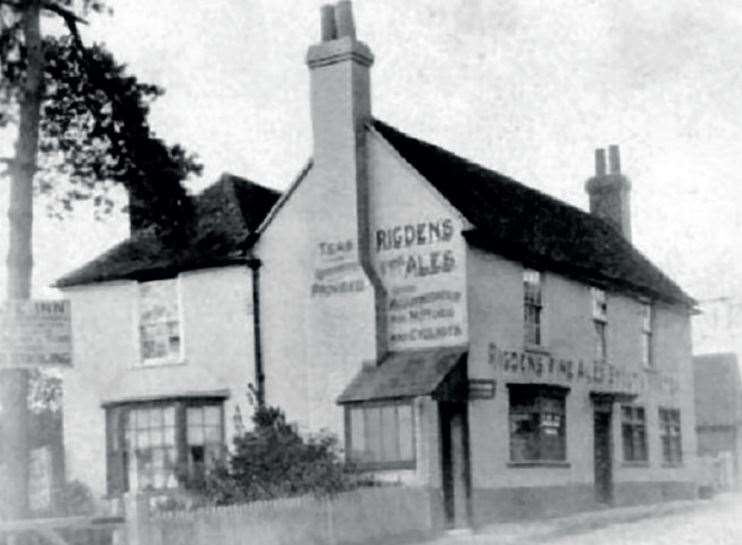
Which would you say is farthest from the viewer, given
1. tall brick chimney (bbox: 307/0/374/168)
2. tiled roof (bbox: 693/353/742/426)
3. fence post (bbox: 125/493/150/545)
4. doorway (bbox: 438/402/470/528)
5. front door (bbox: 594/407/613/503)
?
tiled roof (bbox: 693/353/742/426)

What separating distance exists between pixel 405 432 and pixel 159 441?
20.3ft

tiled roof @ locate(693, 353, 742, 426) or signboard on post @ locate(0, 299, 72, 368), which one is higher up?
signboard on post @ locate(0, 299, 72, 368)

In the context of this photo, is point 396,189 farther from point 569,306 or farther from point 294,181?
point 569,306

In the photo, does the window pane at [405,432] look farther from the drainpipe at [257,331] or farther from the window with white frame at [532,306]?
the window with white frame at [532,306]

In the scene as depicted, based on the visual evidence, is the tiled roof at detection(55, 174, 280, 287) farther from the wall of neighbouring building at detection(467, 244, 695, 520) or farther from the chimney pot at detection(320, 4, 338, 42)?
the wall of neighbouring building at detection(467, 244, 695, 520)

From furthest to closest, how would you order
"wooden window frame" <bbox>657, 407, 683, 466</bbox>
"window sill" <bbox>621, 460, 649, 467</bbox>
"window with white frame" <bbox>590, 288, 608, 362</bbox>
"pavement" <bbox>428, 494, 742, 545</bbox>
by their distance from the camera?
"wooden window frame" <bbox>657, 407, 683, 466</bbox>
"window sill" <bbox>621, 460, 649, 467</bbox>
"window with white frame" <bbox>590, 288, 608, 362</bbox>
"pavement" <bbox>428, 494, 742, 545</bbox>

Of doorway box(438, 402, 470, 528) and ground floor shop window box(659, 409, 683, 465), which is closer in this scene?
doorway box(438, 402, 470, 528)

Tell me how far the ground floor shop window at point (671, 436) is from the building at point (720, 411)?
776 inches

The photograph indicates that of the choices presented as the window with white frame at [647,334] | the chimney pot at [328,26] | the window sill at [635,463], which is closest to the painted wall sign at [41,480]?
the chimney pot at [328,26]

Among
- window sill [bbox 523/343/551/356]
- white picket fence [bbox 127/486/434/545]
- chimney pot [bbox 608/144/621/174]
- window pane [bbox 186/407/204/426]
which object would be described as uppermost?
chimney pot [bbox 608/144/621/174]

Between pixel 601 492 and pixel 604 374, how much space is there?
9.37ft

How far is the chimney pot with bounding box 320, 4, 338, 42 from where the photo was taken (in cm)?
2702

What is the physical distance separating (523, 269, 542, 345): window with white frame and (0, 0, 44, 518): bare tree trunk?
42.2 ft

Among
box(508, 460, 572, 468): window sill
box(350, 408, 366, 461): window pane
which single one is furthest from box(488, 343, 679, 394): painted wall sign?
box(350, 408, 366, 461): window pane
